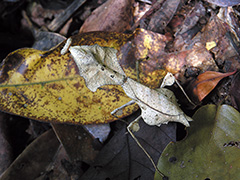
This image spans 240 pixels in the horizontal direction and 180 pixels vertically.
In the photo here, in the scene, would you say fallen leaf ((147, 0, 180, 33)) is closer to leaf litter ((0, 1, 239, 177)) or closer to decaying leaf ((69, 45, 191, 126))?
leaf litter ((0, 1, 239, 177))

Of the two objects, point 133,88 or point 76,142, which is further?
point 76,142

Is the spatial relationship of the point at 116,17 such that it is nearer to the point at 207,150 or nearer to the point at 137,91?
the point at 137,91

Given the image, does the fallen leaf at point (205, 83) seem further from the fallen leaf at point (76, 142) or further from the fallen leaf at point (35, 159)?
the fallen leaf at point (35, 159)

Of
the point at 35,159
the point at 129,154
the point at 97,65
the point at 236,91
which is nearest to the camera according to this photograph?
the point at 97,65

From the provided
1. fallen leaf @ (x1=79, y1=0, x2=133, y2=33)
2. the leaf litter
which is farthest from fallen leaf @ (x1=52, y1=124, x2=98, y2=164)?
fallen leaf @ (x1=79, y1=0, x2=133, y2=33)

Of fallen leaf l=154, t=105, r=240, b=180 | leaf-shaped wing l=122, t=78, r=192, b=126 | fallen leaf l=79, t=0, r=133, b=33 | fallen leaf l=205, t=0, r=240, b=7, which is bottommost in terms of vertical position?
fallen leaf l=154, t=105, r=240, b=180

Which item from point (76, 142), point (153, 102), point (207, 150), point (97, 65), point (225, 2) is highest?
point (97, 65)

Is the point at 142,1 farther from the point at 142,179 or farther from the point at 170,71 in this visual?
the point at 142,179

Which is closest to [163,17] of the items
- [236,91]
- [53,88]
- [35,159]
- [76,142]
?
[236,91]
